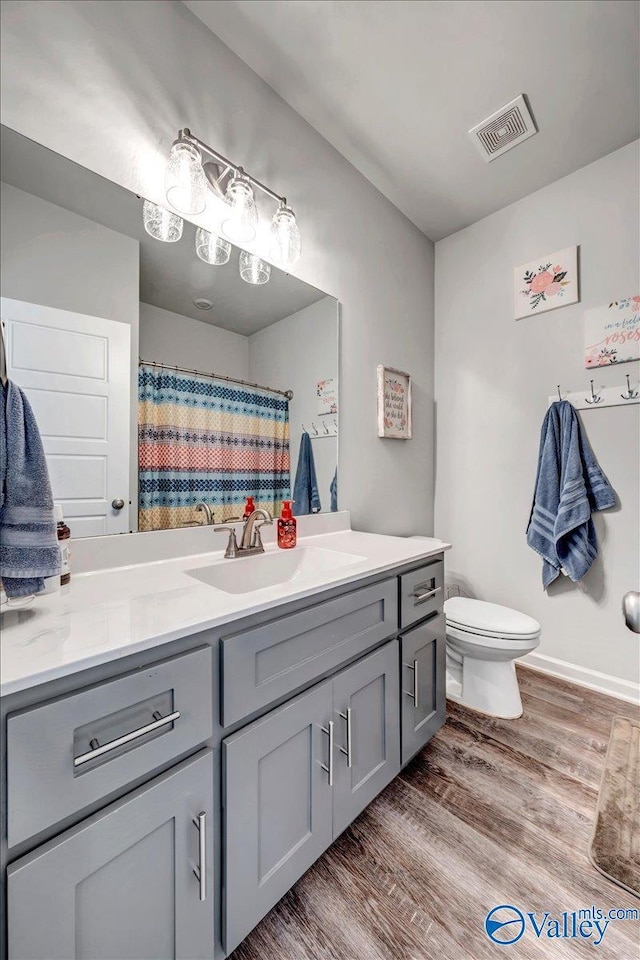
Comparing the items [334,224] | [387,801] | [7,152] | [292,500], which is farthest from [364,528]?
[7,152]

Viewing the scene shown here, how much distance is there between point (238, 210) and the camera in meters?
1.39

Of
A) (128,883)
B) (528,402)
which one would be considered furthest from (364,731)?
(528,402)

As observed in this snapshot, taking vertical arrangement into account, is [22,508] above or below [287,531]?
above

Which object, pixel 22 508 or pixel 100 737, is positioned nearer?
pixel 100 737

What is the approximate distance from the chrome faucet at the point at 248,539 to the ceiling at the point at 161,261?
0.71 meters

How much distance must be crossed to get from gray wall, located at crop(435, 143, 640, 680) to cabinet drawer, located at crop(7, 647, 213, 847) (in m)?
2.03

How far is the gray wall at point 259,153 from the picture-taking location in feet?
3.38

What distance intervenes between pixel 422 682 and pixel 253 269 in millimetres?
1694

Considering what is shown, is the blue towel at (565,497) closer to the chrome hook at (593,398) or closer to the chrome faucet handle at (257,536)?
the chrome hook at (593,398)

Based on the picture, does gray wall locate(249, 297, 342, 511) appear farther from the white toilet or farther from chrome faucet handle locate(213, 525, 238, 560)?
the white toilet

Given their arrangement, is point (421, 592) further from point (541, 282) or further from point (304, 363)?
point (541, 282)

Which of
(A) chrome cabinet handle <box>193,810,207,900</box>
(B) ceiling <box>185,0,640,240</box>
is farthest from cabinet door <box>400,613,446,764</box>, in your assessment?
(B) ceiling <box>185,0,640,240</box>

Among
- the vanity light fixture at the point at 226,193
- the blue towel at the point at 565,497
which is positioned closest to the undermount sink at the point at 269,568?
the vanity light fixture at the point at 226,193

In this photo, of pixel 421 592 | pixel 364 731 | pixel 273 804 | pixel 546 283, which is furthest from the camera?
pixel 546 283
